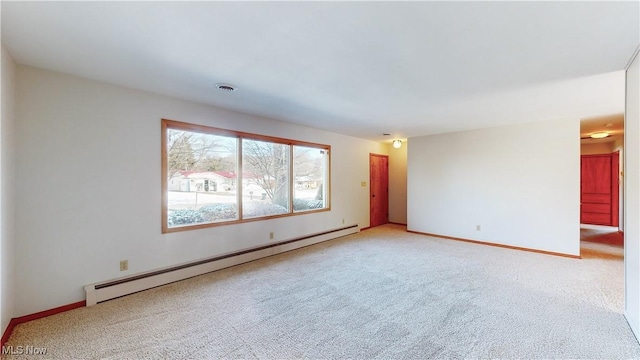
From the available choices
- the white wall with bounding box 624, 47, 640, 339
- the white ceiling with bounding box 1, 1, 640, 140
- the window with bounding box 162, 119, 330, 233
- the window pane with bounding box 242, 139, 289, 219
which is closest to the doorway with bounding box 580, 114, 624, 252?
the white ceiling with bounding box 1, 1, 640, 140

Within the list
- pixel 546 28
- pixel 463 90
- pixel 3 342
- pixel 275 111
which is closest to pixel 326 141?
pixel 275 111

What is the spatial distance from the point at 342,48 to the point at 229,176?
9.12ft

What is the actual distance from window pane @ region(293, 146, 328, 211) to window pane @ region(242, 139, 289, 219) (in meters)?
0.26

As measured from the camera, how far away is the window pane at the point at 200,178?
3.53 metres

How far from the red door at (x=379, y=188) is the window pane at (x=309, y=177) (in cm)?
186

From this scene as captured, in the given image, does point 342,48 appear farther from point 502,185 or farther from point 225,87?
point 502,185

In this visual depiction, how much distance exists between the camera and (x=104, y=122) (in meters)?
2.94

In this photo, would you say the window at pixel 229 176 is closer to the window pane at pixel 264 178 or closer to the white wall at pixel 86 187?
the window pane at pixel 264 178

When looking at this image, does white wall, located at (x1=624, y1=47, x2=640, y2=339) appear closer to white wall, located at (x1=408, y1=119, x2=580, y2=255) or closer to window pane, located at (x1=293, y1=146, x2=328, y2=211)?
white wall, located at (x1=408, y1=119, x2=580, y2=255)

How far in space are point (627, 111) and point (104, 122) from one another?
555 centimetres

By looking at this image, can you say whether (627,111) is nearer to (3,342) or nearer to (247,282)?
(247,282)

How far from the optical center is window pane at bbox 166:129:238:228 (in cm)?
353

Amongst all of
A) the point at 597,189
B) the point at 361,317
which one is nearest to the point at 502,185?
the point at 361,317

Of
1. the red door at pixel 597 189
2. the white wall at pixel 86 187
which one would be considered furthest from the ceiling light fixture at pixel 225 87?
the red door at pixel 597 189
